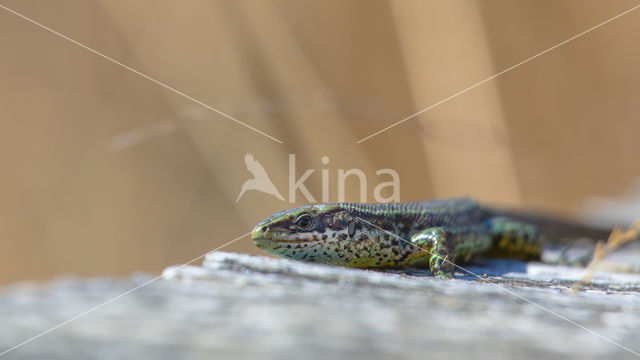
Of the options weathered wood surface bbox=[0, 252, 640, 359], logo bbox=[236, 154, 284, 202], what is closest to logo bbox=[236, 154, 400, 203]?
logo bbox=[236, 154, 284, 202]

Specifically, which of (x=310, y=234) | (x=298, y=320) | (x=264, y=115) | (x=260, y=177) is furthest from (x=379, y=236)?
(x=264, y=115)

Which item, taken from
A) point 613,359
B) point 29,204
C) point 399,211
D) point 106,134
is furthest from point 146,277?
point 106,134

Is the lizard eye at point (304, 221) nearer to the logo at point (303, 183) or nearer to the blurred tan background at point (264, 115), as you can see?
the blurred tan background at point (264, 115)

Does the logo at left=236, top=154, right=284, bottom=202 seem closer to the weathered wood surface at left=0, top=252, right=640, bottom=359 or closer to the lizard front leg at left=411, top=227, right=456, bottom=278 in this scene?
the lizard front leg at left=411, top=227, right=456, bottom=278

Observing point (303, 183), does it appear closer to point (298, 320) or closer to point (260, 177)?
point (260, 177)

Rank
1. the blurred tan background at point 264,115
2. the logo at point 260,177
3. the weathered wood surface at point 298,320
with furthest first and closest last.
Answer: the blurred tan background at point 264,115 → the logo at point 260,177 → the weathered wood surface at point 298,320

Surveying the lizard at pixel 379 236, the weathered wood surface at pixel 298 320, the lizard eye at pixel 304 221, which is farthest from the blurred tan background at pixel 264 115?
the weathered wood surface at pixel 298 320
